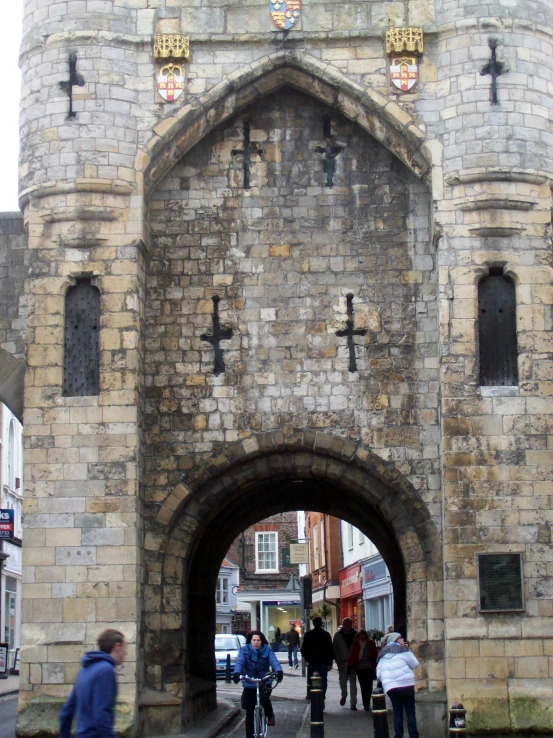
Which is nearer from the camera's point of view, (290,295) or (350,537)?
(290,295)

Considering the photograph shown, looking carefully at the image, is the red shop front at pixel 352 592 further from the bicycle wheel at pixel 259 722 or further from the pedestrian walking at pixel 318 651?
the bicycle wheel at pixel 259 722

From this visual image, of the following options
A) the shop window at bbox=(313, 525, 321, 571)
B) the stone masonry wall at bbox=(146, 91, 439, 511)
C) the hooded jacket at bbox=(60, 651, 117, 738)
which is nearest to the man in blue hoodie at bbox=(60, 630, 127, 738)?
the hooded jacket at bbox=(60, 651, 117, 738)

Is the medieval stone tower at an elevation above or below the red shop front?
above

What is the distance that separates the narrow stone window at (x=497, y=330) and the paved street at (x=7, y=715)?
658 cm

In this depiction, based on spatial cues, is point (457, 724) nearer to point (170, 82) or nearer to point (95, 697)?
point (95, 697)

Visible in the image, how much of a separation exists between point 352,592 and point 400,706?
23.0m

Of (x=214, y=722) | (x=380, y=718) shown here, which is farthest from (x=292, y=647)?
(x=380, y=718)

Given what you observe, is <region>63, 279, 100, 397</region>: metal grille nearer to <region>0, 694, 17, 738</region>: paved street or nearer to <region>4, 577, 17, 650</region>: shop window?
<region>0, 694, 17, 738</region>: paved street

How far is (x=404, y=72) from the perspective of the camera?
13453 mm

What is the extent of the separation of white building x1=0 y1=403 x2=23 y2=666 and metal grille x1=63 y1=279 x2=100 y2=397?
18.4 meters

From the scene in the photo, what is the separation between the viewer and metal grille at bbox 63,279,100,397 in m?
13.0

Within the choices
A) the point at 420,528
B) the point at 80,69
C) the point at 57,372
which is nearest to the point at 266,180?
the point at 80,69

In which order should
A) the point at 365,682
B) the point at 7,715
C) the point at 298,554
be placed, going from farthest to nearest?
1. the point at 298,554
2. the point at 365,682
3. the point at 7,715

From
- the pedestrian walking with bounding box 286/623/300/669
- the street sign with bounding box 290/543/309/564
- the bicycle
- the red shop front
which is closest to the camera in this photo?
the bicycle
